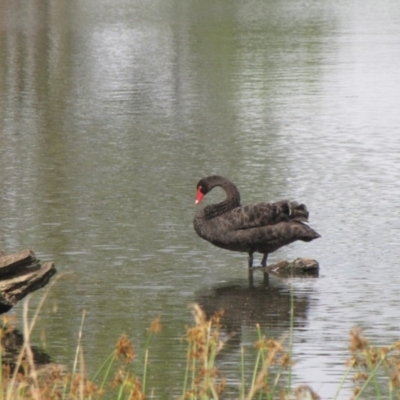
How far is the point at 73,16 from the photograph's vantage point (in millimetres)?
→ 53094

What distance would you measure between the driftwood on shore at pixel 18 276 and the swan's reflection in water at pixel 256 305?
1.42 meters

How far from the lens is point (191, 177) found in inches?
684

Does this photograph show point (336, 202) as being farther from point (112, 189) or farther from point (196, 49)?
point (196, 49)

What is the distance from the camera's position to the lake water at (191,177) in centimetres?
1032

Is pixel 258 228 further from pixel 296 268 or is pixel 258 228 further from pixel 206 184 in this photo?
pixel 206 184

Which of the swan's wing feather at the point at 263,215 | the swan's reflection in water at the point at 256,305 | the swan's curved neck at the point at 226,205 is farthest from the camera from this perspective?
the swan's curved neck at the point at 226,205

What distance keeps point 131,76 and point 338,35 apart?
1268 centimetres

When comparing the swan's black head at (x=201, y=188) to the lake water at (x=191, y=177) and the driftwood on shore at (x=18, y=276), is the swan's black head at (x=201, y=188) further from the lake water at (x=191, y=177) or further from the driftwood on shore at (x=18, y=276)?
the driftwood on shore at (x=18, y=276)

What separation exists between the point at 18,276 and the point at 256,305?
85.9 inches

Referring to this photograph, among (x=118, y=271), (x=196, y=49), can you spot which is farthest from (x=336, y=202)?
(x=196, y=49)

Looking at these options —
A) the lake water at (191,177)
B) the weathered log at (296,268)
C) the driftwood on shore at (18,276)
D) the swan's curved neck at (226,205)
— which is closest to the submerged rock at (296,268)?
the weathered log at (296,268)

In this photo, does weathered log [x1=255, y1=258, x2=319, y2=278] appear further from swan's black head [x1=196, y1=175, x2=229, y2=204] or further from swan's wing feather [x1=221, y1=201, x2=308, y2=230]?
swan's black head [x1=196, y1=175, x2=229, y2=204]

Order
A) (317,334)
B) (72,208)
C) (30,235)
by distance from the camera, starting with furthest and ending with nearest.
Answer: (72,208) → (30,235) → (317,334)

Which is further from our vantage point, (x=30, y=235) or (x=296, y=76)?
(x=296, y=76)
